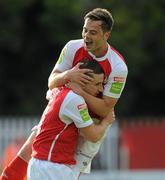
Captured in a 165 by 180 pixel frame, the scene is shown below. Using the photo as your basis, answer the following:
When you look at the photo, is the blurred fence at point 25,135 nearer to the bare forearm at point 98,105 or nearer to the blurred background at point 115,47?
the blurred background at point 115,47

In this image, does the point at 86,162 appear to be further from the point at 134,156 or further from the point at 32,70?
the point at 32,70

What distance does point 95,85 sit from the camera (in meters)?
9.05

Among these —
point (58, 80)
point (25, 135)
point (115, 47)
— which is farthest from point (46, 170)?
point (115, 47)

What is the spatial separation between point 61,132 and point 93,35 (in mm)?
898

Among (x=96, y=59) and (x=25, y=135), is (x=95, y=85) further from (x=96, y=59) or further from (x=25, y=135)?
(x=25, y=135)

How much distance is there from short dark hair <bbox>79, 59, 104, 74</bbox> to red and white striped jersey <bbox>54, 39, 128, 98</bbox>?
0.05 m

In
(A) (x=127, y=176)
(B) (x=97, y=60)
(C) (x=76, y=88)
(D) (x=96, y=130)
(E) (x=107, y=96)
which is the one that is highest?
(B) (x=97, y=60)

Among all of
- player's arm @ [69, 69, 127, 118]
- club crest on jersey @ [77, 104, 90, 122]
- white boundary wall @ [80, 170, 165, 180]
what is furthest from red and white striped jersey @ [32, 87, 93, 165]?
white boundary wall @ [80, 170, 165, 180]

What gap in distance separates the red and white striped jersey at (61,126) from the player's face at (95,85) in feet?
0.55

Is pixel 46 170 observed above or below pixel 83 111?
below

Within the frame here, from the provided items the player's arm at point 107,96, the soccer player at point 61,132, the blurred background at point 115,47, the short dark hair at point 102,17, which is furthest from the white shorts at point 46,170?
the blurred background at point 115,47

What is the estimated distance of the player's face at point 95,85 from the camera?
29.6 ft

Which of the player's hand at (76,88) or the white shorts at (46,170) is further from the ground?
the player's hand at (76,88)

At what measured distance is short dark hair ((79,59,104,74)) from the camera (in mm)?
8984
